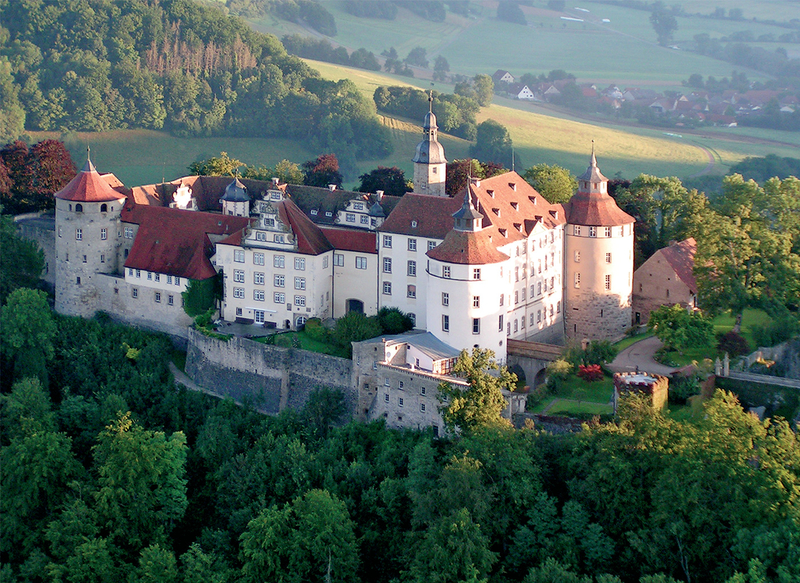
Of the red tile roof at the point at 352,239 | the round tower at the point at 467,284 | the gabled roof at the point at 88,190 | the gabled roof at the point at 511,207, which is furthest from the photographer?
the gabled roof at the point at 88,190

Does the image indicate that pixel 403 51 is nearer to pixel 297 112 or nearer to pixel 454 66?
pixel 454 66

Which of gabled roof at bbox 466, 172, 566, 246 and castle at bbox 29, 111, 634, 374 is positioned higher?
gabled roof at bbox 466, 172, 566, 246

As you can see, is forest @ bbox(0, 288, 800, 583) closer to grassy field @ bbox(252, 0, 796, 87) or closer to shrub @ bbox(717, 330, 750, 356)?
shrub @ bbox(717, 330, 750, 356)

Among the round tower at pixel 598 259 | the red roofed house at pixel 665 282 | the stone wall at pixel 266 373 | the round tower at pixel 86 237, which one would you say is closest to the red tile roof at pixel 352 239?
the stone wall at pixel 266 373

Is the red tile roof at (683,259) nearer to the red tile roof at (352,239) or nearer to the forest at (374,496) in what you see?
the forest at (374,496)

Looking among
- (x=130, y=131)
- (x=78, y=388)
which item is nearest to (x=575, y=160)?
(x=130, y=131)

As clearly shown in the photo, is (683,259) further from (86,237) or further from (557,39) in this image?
(557,39)

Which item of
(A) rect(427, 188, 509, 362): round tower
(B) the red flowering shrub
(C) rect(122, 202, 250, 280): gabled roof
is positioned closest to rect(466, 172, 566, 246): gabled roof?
(A) rect(427, 188, 509, 362): round tower

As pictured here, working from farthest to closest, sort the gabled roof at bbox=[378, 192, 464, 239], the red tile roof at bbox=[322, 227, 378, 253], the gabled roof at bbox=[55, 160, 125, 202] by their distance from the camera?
the gabled roof at bbox=[55, 160, 125, 202] → the red tile roof at bbox=[322, 227, 378, 253] → the gabled roof at bbox=[378, 192, 464, 239]
